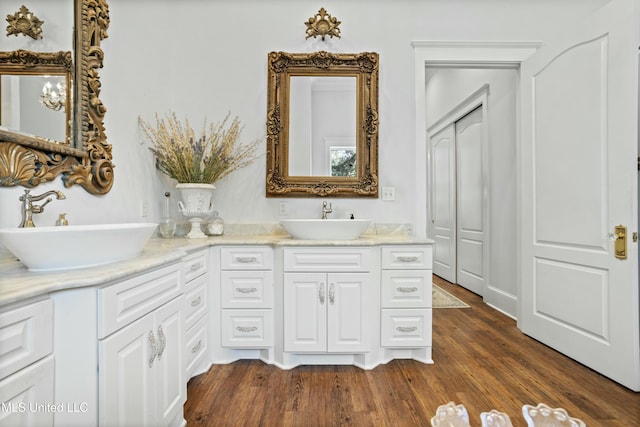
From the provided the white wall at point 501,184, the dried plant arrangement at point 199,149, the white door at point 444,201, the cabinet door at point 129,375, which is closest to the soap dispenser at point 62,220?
the cabinet door at point 129,375

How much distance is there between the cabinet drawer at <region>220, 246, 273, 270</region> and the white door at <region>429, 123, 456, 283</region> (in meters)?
3.06

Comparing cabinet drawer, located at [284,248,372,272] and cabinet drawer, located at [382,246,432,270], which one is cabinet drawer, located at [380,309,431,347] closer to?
cabinet drawer, located at [382,246,432,270]

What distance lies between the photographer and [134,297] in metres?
1.03

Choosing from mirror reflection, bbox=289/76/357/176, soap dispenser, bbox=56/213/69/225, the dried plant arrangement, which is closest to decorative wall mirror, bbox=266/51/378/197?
mirror reflection, bbox=289/76/357/176

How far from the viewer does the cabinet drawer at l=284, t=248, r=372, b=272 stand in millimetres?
1903

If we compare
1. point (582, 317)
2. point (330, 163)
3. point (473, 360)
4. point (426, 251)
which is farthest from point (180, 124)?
point (582, 317)

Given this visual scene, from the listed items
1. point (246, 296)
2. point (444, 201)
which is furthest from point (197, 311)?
point (444, 201)

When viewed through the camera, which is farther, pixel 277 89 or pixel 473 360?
pixel 277 89

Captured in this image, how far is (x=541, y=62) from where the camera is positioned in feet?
7.36

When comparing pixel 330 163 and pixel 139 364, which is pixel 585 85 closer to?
pixel 330 163

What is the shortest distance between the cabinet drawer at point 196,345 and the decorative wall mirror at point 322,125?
1068mm

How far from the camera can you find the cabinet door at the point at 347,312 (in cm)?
191

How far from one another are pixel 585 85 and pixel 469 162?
1915 millimetres

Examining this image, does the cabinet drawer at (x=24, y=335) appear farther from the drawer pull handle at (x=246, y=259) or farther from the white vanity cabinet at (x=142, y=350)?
the drawer pull handle at (x=246, y=259)
